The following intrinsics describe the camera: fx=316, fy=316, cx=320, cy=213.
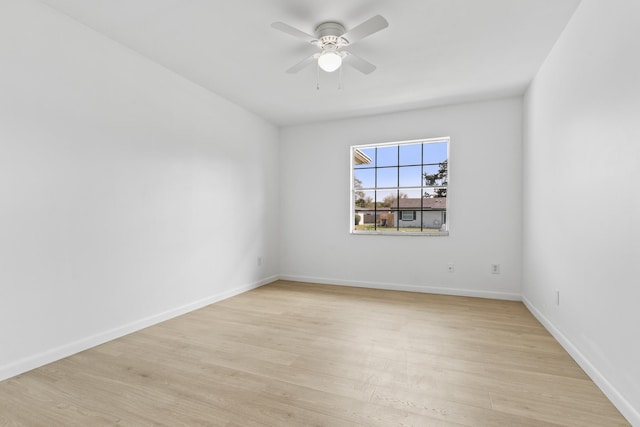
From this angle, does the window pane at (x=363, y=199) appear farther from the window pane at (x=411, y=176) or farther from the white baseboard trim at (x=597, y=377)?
the white baseboard trim at (x=597, y=377)

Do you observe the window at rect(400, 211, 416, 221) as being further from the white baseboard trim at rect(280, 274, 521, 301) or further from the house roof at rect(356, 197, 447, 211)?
the white baseboard trim at rect(280, 274, 521, 301)

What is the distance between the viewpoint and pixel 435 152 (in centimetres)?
432

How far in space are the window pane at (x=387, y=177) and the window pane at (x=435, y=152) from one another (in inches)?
17.8

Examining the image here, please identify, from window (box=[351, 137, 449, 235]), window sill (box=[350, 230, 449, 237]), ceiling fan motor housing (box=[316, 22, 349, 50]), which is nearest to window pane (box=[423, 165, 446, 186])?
window (box=[351, 137, 449, 235])

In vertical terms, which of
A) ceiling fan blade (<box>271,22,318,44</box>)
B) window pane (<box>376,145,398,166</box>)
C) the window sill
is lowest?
the window sill

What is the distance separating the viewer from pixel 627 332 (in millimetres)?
1596

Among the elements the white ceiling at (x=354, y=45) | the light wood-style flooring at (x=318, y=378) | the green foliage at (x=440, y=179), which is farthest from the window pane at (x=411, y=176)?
the light wood-style flooring at (x=318, y=378)

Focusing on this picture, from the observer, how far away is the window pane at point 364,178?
4.68 meters

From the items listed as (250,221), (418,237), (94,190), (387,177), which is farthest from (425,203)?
(94,190)

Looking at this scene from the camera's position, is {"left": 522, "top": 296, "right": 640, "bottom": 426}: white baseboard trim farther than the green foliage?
No

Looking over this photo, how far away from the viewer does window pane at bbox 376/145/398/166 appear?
4.55 meters

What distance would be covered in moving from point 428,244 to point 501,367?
87.5 inches

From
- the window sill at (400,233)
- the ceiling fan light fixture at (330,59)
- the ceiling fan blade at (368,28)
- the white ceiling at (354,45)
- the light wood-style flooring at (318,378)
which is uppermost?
the white ceiling at (354,45)

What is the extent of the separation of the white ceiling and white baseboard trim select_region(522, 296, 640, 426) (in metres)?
2.37
